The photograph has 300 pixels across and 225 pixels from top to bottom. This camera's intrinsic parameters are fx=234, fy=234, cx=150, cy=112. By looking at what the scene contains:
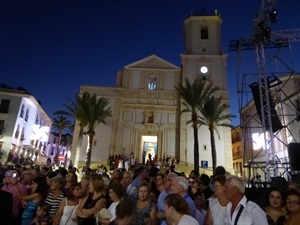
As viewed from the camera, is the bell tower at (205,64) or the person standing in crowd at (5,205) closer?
the person standing in crowd at (5,205)

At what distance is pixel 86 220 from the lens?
12.9 ft

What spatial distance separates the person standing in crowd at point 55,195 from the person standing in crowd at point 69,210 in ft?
1.51

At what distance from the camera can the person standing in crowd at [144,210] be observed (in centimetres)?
358

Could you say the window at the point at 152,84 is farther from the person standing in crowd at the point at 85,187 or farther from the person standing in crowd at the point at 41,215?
the person standing in crowd at the point at 41,215

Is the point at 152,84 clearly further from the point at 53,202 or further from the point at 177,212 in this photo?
the point at 177,212

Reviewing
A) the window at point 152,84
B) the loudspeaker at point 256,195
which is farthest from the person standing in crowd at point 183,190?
the window at point 152,84

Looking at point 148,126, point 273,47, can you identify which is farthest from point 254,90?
point 148,126

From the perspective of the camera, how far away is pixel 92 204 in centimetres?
402

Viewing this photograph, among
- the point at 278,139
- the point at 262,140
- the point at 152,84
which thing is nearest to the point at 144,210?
the point at 278,139

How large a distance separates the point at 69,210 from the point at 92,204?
54 centimetres

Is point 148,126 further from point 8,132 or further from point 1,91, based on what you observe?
point 1,91

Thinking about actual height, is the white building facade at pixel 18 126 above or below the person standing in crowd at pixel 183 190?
above

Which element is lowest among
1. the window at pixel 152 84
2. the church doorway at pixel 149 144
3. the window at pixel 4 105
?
the church doorway at pixel 149 144

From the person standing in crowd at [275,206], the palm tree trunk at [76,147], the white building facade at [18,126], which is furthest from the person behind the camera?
the white building facade at [18,126]
